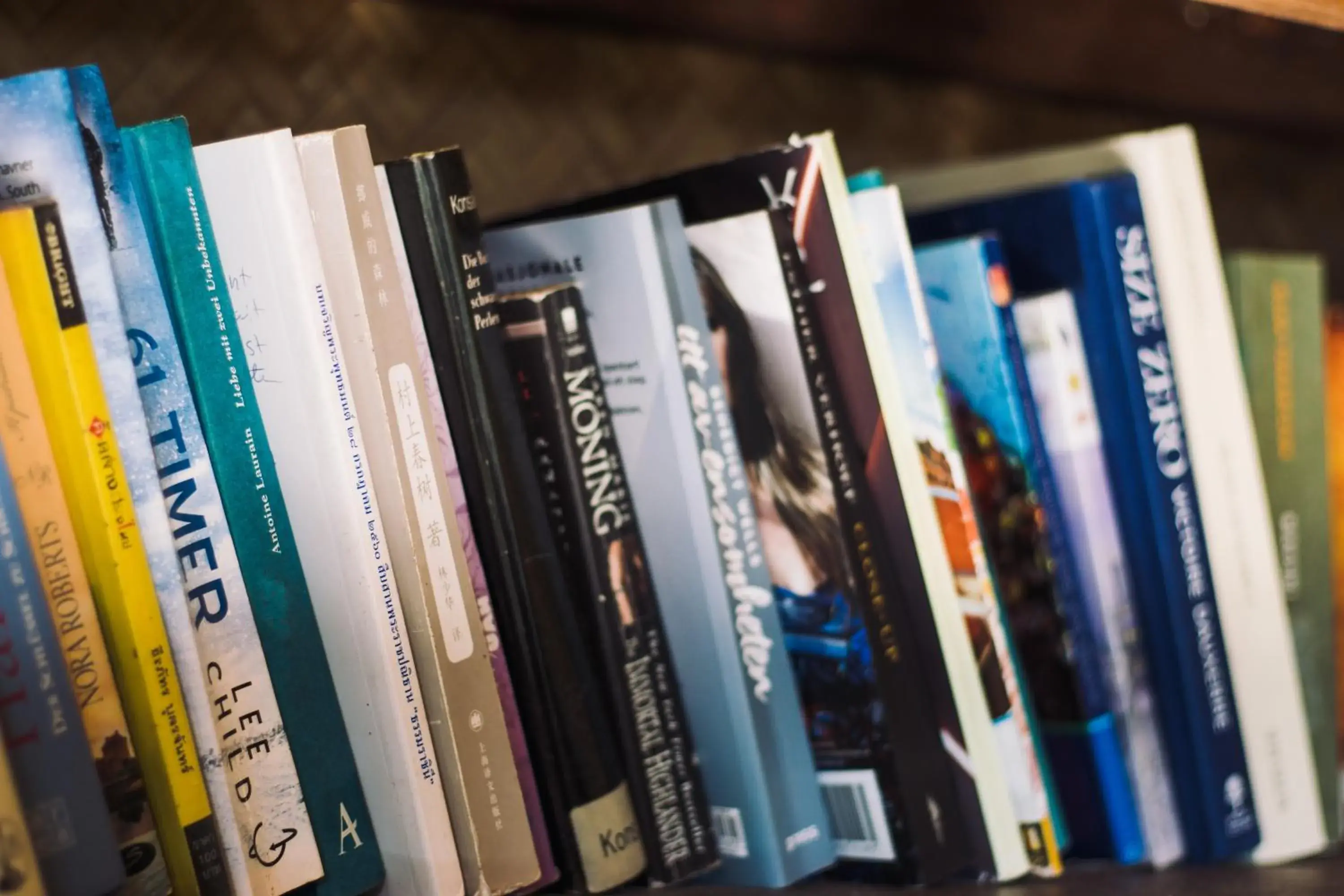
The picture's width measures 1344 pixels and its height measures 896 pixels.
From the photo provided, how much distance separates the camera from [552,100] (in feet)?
2.77

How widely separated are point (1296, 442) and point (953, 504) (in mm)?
318

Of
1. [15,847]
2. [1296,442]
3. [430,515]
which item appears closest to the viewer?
[15,847]

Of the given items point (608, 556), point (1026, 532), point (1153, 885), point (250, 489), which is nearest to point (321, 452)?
point (250, 489)

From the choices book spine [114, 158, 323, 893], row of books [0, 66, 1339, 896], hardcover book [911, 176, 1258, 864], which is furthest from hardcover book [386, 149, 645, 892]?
hardcover book [911, 176, 1258, 864]

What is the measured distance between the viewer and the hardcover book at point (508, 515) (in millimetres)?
513

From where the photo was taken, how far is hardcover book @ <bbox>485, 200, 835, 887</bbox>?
0.56 meters

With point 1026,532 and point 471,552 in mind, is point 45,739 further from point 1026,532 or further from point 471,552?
point 1026,532

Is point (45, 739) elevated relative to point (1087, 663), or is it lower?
elevated

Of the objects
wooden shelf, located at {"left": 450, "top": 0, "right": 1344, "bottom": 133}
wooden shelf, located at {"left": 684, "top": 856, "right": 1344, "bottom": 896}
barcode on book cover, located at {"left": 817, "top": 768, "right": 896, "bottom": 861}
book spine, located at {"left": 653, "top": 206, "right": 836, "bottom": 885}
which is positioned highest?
wooden shelf, located at {"left": 450, "top": 0, "right": 1344, "bottom": 133}

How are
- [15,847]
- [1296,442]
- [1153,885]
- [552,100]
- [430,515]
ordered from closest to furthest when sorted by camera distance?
[15,847] < [430,515] < [1153,885] < [1296,442] < [552,100]

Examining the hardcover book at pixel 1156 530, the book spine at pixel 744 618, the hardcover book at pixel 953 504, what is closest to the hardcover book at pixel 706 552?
the book spine at pixel 744 618

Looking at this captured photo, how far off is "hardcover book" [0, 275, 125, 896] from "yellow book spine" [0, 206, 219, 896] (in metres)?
0.02

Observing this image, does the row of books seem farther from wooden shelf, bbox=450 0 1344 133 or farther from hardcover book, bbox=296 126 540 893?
wooden shelf, bbox=450 0 1344 133

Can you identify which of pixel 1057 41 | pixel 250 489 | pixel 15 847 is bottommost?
pixel 15 847
